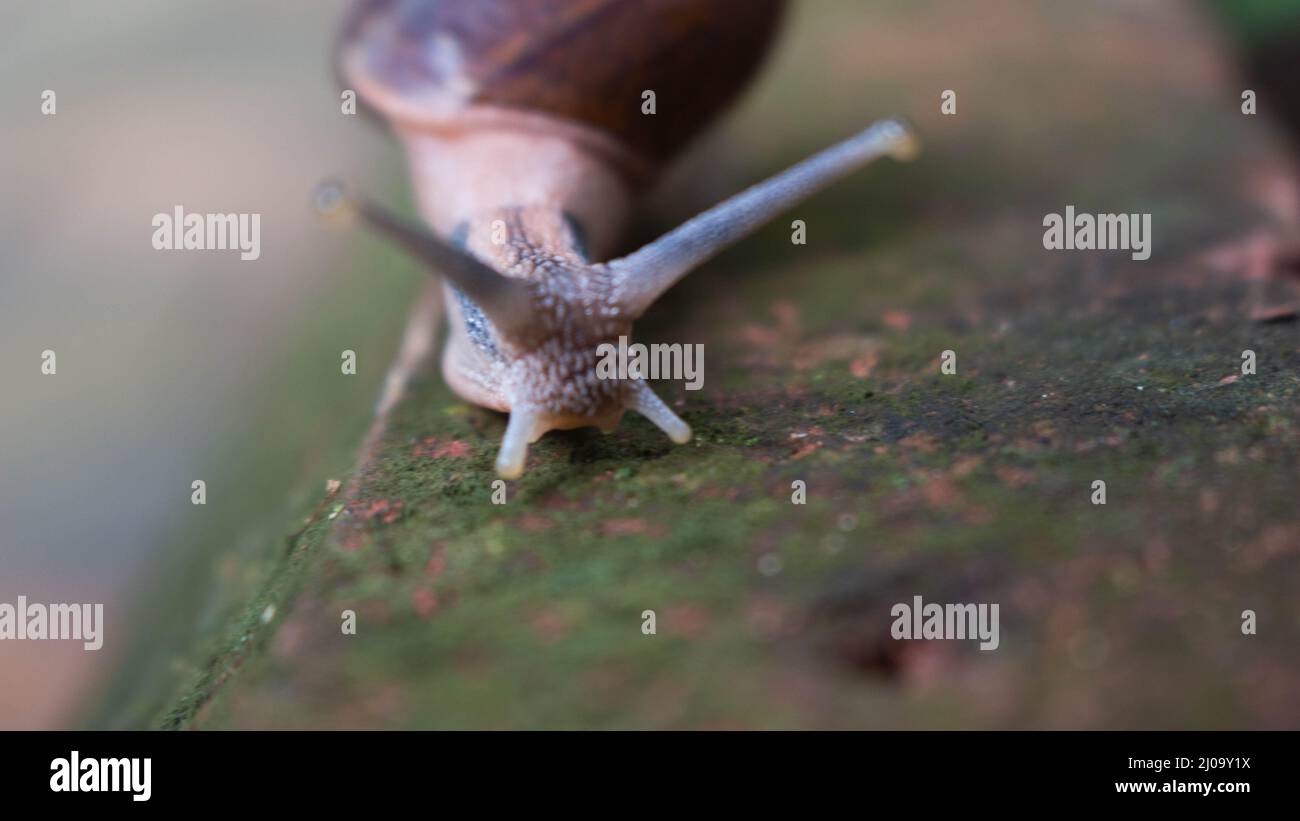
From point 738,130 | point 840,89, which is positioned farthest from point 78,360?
point 840,89

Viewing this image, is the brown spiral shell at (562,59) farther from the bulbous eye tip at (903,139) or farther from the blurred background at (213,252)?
the bulbous eye tip at (903,139)

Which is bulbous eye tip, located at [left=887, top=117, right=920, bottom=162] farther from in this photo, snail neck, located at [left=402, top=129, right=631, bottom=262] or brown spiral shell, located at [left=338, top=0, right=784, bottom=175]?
brown spiral shell, located at [left=338, top=0, right=784, bottom=175]

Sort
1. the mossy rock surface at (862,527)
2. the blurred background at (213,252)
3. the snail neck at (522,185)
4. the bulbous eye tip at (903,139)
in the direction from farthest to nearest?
the blurred background at (213,252), the snail neck at (522,185), the bulbous eye tip at (903,139), the mossy rock surface at (862,527)

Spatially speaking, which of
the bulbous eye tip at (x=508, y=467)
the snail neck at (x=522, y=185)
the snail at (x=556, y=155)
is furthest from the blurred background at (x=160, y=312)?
the bulbous eye tip at (x=508, y=467)
